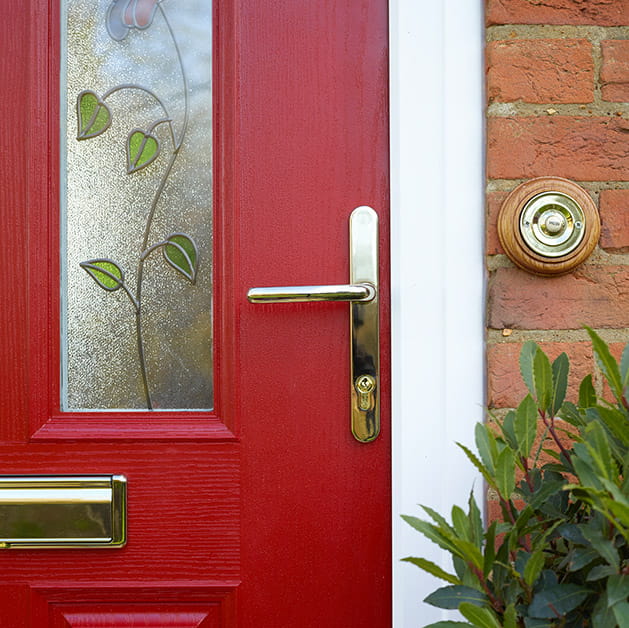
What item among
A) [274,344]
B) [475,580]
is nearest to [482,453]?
[475,580]

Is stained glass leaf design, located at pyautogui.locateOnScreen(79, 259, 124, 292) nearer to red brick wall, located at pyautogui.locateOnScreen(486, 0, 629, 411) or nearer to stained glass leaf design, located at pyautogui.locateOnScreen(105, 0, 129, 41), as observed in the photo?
stained glass leaf design, located at pyautogui.locateOnScreen(105, 0, 129, 41)

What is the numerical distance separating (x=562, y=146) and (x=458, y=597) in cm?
64

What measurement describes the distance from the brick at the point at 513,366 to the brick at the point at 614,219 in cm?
15

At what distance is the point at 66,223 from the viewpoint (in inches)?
44.2

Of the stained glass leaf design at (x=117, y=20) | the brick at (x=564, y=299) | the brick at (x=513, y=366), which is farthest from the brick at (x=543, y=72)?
the stained glass leaf design at (x=117, y=20)

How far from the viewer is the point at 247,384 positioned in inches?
43.7

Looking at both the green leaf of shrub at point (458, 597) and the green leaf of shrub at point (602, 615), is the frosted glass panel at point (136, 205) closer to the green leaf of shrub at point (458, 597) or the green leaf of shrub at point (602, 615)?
the green leaf of shrub at point (458, 597)

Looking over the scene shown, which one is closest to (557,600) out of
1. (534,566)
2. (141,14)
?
(534,566)

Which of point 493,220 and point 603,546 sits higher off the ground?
point 493,220

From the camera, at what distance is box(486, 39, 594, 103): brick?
1017mm

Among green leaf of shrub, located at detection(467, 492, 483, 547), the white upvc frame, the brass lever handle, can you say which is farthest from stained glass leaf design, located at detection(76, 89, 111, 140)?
green leaf of shrub, located at detection(467, 492, 483, 547)

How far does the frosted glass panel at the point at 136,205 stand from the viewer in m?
1.12

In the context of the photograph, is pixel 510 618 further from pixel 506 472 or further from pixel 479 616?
pixel 506 472

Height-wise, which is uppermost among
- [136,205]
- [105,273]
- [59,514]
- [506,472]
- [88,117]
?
[88,117]
